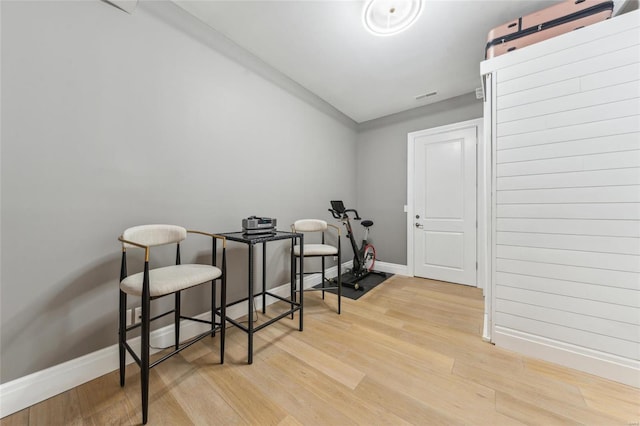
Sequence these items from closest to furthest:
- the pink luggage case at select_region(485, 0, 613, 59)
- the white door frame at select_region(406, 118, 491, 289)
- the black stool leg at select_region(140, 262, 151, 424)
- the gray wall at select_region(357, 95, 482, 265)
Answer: the black stool leg at select_region(140, 262, 151, 424), the pink luggage case at select_region(485, 0, 613, 59), the white door frame at select_region(406, 118, 491, 289), the gray wall at select_region(357, 95, 482, 265)

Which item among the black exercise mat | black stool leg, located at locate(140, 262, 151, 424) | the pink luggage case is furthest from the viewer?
the black exercise mat

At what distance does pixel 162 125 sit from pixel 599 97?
9.78ft

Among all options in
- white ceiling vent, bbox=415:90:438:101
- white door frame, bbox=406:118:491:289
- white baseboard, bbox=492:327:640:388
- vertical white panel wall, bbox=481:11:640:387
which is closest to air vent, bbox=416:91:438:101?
white ceiling vent, bbox=415:90:438:101

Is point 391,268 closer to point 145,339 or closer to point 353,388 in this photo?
point 353,388

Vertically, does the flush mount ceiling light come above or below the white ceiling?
below

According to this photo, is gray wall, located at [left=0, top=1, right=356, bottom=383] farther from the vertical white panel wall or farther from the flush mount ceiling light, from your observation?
the vertical white panel wall

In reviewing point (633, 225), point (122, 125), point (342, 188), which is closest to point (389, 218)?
point (342, 188)

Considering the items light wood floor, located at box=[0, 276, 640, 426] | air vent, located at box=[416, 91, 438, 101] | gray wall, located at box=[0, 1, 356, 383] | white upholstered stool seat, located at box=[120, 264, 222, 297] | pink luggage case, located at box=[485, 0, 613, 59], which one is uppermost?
air vent, located at box=[416, 91, 438, 101]

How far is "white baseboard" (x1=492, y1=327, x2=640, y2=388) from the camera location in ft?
4.33

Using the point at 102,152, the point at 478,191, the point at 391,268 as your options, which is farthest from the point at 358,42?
the point at 391,268

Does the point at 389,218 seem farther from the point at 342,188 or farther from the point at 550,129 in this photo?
the point at 550,129

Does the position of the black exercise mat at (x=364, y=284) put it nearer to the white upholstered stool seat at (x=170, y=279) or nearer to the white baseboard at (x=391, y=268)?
the white baseboard at (x=391, y=268)

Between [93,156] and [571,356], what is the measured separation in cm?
338

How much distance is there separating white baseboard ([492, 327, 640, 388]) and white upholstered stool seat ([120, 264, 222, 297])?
86.5 inches
